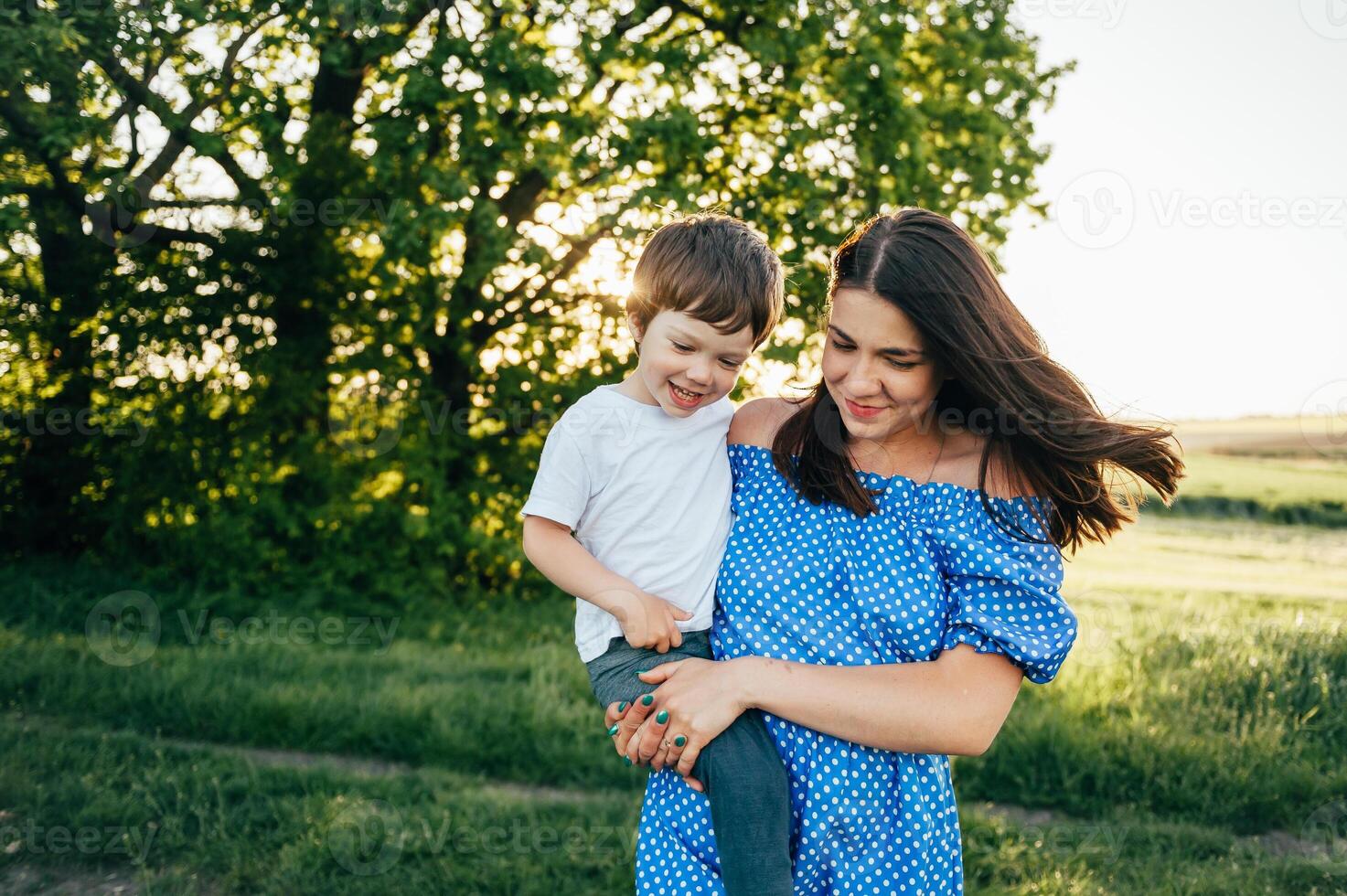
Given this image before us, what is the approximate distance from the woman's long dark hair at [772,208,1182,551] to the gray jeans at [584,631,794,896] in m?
0.50

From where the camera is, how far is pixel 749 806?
69.6 inches

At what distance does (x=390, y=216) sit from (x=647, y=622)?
16.9ft

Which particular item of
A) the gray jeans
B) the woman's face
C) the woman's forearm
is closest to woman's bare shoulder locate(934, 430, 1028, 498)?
the woman's face

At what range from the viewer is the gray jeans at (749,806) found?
175 centimetres

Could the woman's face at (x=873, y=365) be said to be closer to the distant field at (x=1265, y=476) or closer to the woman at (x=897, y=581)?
the woman at (x=897, y=581)

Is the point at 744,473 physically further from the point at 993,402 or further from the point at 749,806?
the point at 749,806

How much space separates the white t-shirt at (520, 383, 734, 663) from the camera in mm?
2094

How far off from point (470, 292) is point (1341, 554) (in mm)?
10352

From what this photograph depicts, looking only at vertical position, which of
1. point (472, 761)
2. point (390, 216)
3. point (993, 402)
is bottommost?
point (472, 761)

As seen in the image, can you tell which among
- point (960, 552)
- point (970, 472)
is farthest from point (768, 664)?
point (970, 472)

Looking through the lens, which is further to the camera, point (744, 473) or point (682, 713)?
point (744, 473)

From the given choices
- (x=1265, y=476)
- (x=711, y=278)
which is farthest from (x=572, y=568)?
(x=1265, y=476)

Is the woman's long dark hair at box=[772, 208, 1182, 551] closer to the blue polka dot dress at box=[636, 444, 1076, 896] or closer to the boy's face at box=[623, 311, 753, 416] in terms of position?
the blue polka dot dress at box=[636, 444, 1076, 896]

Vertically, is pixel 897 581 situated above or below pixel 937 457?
below
